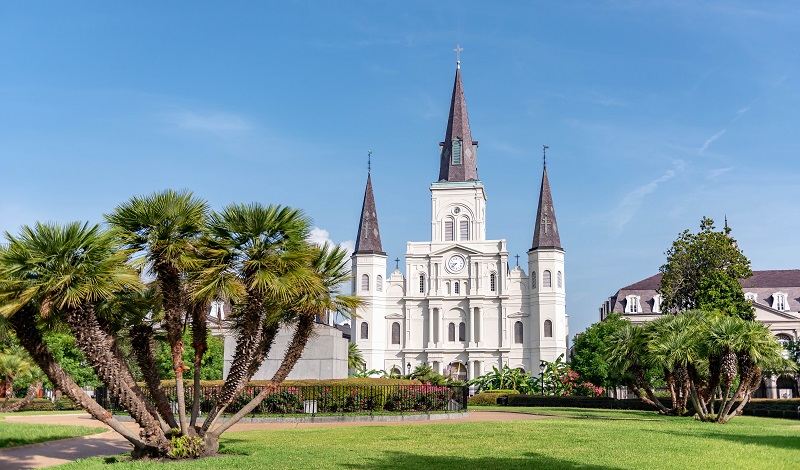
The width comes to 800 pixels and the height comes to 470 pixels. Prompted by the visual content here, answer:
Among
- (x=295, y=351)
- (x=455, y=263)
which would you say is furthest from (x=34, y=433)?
(x=455, y=263)

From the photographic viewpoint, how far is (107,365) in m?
13.7

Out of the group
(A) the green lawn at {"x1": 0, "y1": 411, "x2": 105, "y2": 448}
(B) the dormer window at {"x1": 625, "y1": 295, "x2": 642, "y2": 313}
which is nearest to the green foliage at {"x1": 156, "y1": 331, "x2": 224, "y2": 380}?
(A) the green lawn at {"x1": 0, "y1": 411, "x2": 105, "y2": 448}

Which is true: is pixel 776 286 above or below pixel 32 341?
above

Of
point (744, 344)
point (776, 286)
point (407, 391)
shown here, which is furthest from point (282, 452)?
point (776, 286)

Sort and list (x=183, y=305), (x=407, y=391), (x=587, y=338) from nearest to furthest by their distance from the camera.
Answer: (x=183, y=305), (x=407, y=391), (x=587, y=338)

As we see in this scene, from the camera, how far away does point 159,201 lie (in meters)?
14.3

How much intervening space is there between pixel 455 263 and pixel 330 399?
207 feet

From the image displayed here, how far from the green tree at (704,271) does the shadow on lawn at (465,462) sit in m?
39.5

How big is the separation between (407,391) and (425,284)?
62.0m

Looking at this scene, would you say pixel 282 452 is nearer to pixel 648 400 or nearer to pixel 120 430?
pixel 120 430

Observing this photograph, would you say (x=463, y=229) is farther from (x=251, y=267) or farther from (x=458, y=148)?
(x=251, y=267)

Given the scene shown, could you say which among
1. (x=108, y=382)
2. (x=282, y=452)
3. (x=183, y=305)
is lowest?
(x=282, y=452)

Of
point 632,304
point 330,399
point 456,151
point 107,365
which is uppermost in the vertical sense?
point 456,151

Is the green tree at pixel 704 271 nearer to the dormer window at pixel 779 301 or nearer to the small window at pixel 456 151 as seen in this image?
the dormer window at pixel 779 301
